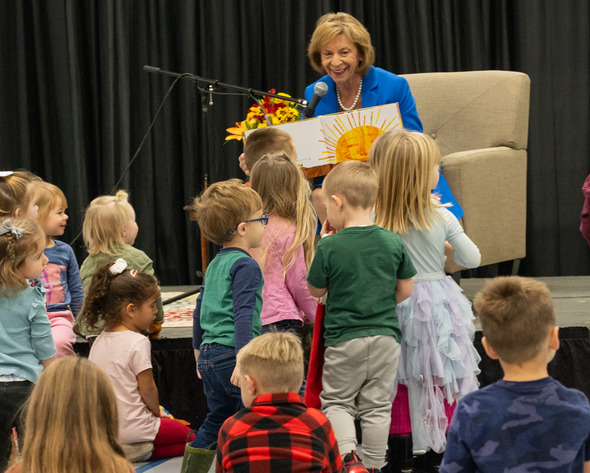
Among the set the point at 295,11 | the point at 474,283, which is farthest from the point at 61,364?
the point at 295,11

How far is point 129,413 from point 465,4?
3617 mm

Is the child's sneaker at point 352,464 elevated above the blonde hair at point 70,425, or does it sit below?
below

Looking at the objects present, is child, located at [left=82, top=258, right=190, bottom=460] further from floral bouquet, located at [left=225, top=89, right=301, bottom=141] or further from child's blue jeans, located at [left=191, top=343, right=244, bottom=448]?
floral bouquet, located at [left=225, top=89, right=301, bottom=141]

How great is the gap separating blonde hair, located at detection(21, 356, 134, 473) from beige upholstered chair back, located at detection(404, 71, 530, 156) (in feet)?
10.9

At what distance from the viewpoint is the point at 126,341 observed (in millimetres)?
3182

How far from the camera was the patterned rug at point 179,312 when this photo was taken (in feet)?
13.3

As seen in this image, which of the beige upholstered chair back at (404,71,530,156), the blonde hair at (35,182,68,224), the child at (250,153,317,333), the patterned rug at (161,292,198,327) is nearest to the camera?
the child at (250,153,317,333)

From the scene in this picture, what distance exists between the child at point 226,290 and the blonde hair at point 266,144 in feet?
2.04

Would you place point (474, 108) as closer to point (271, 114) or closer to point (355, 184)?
point (271, 114)

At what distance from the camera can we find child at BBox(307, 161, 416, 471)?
2613 mm

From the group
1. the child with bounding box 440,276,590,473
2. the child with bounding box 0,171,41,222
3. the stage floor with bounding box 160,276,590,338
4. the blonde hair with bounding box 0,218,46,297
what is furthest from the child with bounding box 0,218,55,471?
the child with bounding box 440,276,590,473

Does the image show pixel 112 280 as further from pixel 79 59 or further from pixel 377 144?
pixel 79 59

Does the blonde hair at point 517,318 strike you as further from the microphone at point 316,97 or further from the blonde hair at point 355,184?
the microphone at point 316,97

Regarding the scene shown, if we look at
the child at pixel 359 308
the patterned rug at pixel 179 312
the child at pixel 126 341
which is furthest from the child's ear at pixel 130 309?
the child at pixel 359 308
